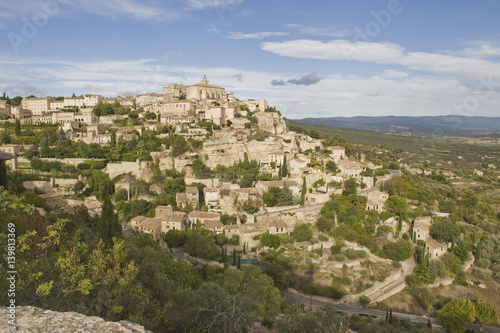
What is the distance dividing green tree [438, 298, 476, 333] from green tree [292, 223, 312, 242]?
34.9ft

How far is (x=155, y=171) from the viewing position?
3766 centimetres

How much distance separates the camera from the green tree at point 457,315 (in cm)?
2181

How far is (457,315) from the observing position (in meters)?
22.0

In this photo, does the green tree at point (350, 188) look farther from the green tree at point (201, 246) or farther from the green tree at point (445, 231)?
the green tree at point (201, 246)

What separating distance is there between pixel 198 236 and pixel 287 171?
1416 centimetres

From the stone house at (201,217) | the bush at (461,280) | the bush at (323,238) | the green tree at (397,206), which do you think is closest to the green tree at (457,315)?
the bush at (461,280)

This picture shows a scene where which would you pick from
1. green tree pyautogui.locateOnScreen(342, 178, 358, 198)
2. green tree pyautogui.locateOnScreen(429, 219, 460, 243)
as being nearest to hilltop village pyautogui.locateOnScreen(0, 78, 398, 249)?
green tree pyautogui.locateOnScreen(342, 178, 358, 198)

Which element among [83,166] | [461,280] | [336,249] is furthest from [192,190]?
[461,280]

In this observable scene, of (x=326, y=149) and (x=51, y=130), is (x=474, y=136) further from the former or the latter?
(x=51, y=130)

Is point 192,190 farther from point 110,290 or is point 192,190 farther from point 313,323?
point 110,290

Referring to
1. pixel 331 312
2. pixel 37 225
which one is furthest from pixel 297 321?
pixel 37 225

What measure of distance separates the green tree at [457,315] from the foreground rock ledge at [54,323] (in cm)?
2400

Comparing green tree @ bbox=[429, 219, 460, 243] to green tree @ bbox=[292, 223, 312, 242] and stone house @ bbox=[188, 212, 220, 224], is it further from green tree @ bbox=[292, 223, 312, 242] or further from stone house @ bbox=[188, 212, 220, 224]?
stone house @ bbox=[188, 212, 220, 224]

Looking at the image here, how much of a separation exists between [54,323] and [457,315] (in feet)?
82.3
